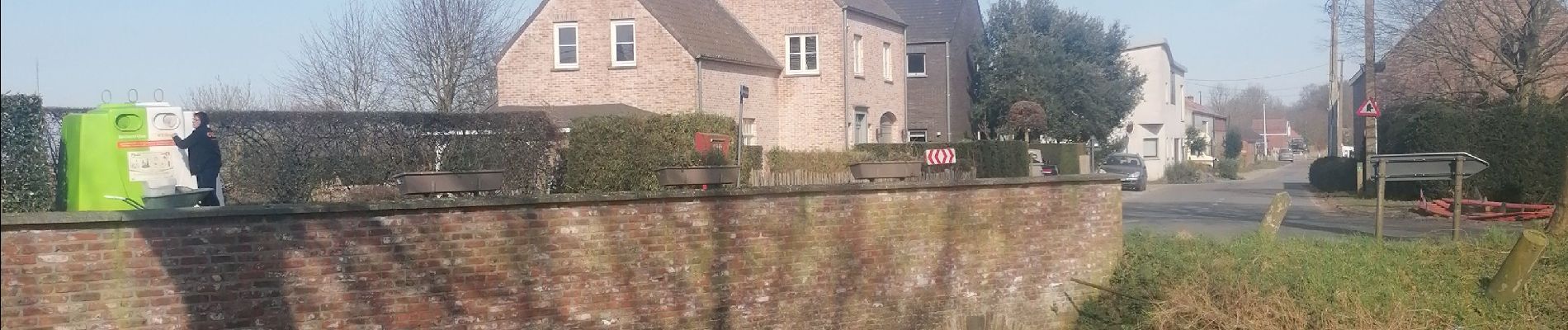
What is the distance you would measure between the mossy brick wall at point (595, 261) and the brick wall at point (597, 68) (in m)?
16.2

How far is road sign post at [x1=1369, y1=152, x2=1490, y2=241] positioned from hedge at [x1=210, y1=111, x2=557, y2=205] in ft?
36.8

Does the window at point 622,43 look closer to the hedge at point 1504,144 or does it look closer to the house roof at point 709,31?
the house roof at point 709,31

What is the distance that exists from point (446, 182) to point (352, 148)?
7.19 m

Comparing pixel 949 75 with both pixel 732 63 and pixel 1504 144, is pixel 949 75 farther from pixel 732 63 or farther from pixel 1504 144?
pixel 1504 144

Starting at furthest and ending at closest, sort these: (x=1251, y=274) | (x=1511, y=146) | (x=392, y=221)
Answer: (x=1511, y=146) < (x=1251, y=274) < (x=392, y=221)

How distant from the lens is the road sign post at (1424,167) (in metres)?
14.2

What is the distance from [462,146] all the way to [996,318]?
8098mm

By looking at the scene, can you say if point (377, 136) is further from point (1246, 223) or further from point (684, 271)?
point (1246, 223)

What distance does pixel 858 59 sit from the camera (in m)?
33.3

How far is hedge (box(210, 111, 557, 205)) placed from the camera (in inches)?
607

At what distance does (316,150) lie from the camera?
15719 mm

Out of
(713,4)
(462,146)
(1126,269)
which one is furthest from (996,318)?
(713,4)

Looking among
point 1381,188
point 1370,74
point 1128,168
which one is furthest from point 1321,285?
point 1128,168

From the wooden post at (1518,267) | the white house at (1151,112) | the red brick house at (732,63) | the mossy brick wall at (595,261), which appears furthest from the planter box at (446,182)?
the white house at (1151,112)
